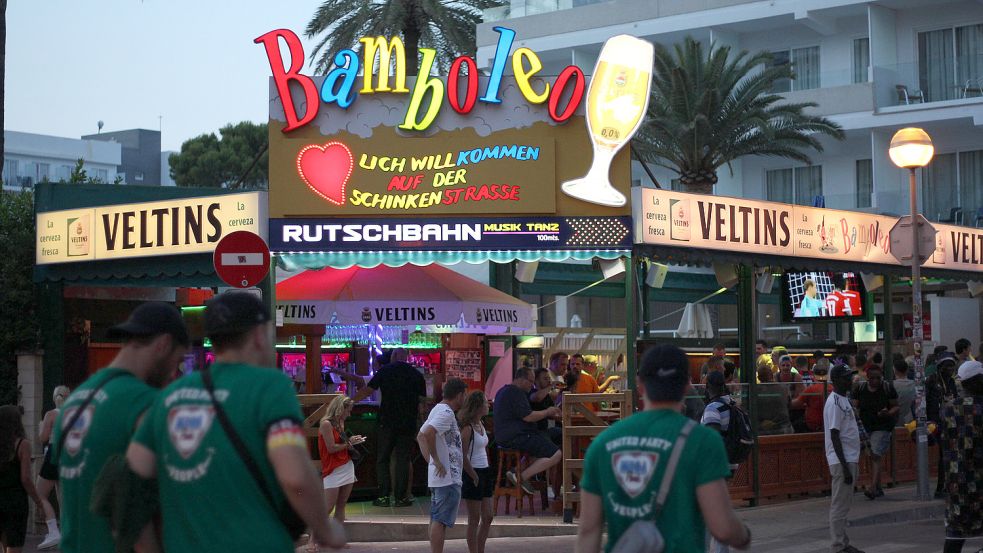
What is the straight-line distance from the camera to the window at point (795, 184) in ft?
134

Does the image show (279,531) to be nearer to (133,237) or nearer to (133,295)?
(133,237)

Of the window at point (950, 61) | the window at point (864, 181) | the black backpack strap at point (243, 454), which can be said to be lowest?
the black backpack strap at point (243, 454)

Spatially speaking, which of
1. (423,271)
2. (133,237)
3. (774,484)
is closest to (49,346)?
(133,237)

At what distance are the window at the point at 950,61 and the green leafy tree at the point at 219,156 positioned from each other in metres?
36.4

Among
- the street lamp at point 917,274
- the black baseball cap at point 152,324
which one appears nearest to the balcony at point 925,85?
the street lamp at point 917,274

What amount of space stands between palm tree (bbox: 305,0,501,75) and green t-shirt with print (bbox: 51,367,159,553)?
933 inches

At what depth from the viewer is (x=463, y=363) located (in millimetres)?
20484

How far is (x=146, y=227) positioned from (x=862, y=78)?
94.8 feet

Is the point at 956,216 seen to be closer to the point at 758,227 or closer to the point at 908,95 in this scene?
the point at 908,95

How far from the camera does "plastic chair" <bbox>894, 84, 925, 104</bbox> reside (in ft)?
124

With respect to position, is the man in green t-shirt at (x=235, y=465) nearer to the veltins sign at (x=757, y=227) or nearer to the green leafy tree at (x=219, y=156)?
the veltins sign at (x=757, y=227)

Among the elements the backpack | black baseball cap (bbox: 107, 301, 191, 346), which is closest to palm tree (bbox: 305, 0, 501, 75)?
the backpack

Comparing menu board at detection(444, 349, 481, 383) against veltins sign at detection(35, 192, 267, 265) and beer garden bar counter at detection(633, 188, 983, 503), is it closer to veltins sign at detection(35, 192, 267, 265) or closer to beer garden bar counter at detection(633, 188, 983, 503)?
beer garden bar counter at detection(633, 188, 983, 503)

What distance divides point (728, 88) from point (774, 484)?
1750 cm
